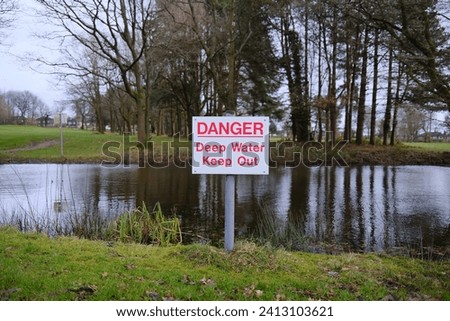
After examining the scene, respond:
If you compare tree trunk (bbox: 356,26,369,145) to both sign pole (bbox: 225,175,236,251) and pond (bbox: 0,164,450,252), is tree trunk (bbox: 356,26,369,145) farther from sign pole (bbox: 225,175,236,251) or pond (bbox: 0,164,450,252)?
sign pole (bbox: 225,175,236,251)

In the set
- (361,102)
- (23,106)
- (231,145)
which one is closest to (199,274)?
(231,145)

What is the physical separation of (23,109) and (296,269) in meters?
93.0

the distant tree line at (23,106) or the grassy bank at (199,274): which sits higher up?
the distant tree line at (23,106)

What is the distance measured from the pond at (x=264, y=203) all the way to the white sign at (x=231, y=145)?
8.01 ft

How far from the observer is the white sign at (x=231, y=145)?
513 cm

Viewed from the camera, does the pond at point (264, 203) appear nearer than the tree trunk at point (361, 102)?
Yes

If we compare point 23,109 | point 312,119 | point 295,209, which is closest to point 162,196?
point 295,209

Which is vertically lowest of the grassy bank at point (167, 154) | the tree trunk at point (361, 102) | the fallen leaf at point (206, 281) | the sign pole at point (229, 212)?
the fallen leaf at point (206, 281)

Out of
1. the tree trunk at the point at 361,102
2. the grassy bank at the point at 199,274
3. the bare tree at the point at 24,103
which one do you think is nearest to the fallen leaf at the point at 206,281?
the grassy bank at the point at 199,274

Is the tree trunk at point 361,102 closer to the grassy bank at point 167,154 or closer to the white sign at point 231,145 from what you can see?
the grassy bank at point 167,154

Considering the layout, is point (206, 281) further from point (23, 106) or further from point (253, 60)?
point (23, 106)

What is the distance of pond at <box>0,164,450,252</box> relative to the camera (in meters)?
7.84

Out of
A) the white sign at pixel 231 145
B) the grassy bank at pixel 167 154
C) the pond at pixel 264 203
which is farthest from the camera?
the grassy bank at pixel 167 154

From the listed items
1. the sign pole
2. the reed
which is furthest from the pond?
the sign pole
